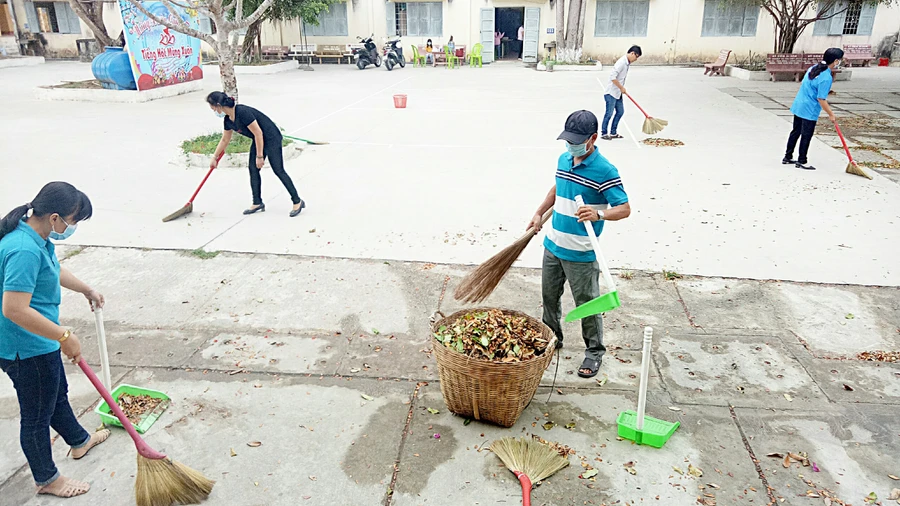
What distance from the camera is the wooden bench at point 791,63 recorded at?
19109mm

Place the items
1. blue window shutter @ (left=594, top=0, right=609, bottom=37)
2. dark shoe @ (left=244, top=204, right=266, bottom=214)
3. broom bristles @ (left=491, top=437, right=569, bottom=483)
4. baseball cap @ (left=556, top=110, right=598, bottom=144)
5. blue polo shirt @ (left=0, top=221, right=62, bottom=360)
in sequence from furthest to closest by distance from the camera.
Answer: blue window shutter @ (left=594, top=0, right=609, bottom=37) → dark shoe @ (left=244, top=204, right=266, bottom=214) → baseball cap @ (left=556, top=110, right=598, bottom=144) → broom bristles @ (left=491, top=437, right=569, bottom=483) → blue polo shirt @ (left=0, top=221, right=62, bottom=360)

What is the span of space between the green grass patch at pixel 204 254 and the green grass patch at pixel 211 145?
369cm

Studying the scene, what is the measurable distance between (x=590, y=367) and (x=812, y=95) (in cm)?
635

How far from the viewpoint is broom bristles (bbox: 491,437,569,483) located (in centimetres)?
305

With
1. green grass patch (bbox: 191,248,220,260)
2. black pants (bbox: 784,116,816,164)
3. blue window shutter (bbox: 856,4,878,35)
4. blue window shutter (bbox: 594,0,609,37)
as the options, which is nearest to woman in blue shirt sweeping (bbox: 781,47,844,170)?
black pants (bbox: 784,116,816,164)

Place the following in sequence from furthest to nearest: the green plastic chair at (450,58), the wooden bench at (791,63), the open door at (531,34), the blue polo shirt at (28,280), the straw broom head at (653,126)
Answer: the open door at (531,34) → the green plastic chair at (450,58) → the wooden bench at (791,63) → the straw broom head at (653,126) → the blue polo shirt at (28,280)

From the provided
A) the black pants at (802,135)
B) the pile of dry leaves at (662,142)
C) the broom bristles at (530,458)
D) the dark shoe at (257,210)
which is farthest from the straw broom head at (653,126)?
the broom bristles at (530,458)

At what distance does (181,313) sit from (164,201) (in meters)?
3.20

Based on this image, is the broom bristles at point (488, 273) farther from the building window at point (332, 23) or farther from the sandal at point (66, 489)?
the building window at point (332, 23)

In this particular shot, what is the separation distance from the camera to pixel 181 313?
4805 millimetres

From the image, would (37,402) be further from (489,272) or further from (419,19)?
(419,19)

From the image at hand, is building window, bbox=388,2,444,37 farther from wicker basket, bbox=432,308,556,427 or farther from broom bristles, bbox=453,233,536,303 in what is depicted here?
wicker basket, bbox=432,308,556,427

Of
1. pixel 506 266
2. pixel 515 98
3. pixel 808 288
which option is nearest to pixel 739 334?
pixel 808 288

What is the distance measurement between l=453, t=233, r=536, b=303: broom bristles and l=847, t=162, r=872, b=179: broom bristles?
674 cm
